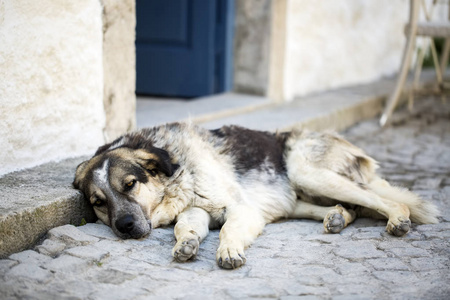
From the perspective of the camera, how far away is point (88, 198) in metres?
3.75

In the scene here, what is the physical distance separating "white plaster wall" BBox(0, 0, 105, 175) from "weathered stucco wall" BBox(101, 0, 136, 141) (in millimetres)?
75

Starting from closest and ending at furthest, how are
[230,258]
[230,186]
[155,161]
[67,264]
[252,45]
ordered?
[67,264]
[230,258]
[155,161]
[230,186]
[252,45]

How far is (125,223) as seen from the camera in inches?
137

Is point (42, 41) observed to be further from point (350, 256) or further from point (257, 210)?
point (350, 256)

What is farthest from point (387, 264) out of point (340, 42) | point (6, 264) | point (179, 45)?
point (340, 42)

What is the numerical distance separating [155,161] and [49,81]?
124 cm

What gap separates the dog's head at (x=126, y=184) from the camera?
3533 millimetres

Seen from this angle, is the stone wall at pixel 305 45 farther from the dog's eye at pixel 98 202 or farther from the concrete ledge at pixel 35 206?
the dog's eye at pixel 98 202

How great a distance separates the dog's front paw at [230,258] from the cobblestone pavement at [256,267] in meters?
0.04

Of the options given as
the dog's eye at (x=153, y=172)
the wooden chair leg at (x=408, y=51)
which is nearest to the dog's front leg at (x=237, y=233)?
the dog's eye at (x=153, y=172)

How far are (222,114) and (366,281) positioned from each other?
3.83 metres

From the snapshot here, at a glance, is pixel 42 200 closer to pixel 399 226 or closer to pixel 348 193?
pixel 348 193

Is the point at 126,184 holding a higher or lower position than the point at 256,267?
higher

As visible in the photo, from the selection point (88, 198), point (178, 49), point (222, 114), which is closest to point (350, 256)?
point (88, 198)
